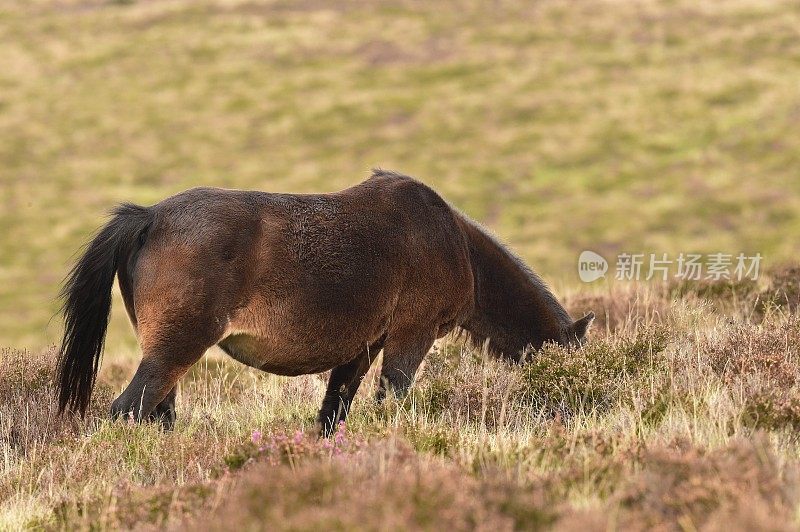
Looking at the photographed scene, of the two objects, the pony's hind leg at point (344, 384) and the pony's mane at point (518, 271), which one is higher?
the pony's mane at point (518, 271)

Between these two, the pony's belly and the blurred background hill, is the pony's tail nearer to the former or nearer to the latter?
the pony's belly

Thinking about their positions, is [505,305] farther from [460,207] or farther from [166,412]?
[460,207]

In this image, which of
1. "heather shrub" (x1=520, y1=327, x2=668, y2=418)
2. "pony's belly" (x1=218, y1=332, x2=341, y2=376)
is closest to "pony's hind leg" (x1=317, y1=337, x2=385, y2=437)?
"pony's belly" (x1=218, y1=332, x2=341, y2=376)

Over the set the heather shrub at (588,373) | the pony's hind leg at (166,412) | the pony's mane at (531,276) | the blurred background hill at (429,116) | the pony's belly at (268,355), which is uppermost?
the blurred background hill at (429,116)

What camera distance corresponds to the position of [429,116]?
46.1 metres

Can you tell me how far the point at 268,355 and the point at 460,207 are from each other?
29.7 m

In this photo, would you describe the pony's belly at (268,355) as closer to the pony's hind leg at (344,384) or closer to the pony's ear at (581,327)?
the pony's hind leg at (344,384)

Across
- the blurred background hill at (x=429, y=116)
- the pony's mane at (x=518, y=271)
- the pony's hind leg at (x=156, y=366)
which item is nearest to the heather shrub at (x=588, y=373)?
the pony's mane at (x=518, y=271)

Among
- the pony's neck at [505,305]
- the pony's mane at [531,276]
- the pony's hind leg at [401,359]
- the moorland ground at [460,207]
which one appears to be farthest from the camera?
the pony's mane at [531,276]

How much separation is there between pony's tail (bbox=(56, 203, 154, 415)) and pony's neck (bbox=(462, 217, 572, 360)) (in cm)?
269

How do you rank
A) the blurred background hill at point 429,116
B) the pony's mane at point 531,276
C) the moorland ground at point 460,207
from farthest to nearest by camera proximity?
the blurred background hill at point 429,116 → the pony's mane at point 531,276 → the moorland ground at point 460,207

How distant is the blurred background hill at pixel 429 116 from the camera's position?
3372cm

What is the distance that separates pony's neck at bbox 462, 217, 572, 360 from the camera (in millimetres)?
7902

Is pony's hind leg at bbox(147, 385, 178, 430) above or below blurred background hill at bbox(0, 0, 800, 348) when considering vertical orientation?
below
